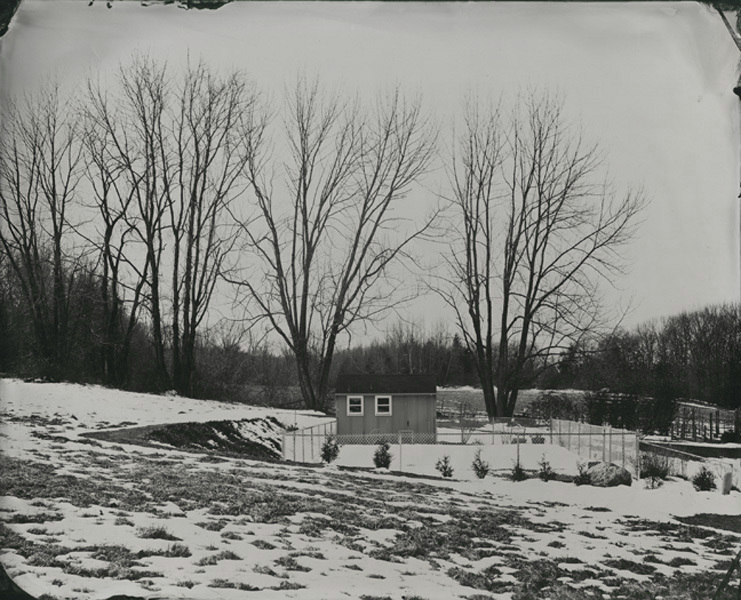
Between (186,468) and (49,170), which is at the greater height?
(49,170)

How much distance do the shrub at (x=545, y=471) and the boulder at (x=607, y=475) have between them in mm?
168

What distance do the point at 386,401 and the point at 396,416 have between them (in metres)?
0.21

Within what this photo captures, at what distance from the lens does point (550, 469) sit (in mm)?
3025

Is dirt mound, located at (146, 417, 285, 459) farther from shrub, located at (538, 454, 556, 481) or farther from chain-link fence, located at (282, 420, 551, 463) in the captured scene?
shrub, located at (538, 454, 556, 481)

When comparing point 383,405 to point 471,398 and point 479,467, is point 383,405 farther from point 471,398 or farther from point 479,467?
point 479,467

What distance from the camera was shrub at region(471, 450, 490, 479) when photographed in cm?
296

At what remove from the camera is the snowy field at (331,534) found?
2297 millimetres

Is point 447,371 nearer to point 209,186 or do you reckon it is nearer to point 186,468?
point 209,186

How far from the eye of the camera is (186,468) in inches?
179

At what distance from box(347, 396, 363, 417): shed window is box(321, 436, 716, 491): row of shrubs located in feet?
1.59

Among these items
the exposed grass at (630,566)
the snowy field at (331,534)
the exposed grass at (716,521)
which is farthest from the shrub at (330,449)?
the exposed grass at (716,521)

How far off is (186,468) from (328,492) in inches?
49.8

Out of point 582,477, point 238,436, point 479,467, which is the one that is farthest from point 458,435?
point 238,436

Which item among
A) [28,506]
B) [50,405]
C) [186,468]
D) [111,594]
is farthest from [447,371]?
[186,468]
